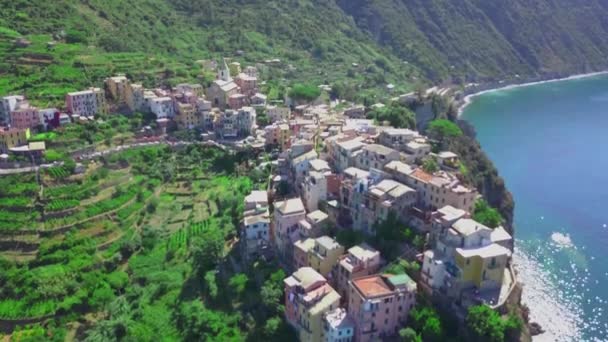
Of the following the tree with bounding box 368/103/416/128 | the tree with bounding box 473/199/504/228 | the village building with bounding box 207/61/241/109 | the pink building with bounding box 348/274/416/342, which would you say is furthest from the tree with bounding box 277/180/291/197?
the village building with bounding box 207/61/241/109

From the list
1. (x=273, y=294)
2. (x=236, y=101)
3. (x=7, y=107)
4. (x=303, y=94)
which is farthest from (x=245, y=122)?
(x=273, y=294)

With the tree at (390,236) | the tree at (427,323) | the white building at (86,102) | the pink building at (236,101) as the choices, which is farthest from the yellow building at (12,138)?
the tree at (427,323)

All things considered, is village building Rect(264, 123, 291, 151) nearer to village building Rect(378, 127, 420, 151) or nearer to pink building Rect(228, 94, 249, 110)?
pink building Rect(228, 94, 249, 110)

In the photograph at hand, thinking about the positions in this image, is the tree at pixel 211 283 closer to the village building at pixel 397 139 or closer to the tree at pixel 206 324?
the tree at pixel 206 324

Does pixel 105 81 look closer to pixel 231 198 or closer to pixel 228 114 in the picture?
pixel 228 114

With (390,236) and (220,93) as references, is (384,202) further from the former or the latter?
(220,93)

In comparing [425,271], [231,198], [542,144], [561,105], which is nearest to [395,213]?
[425,271]
